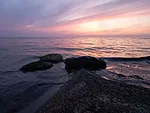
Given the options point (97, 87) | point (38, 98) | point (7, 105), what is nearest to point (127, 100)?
point (97, 87)

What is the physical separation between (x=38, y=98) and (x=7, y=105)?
165 cm

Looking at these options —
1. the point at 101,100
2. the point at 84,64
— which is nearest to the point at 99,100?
the point at 101,100

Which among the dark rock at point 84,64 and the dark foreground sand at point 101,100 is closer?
the dark foreground sand at point 101,100

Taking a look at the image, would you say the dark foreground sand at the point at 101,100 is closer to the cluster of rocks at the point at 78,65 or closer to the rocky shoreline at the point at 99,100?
the rocky shoreline at the point at 99,100

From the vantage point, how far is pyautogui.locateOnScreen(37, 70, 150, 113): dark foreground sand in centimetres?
554

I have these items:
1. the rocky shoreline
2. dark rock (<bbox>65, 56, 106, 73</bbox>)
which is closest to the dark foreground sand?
the rocky shoreline

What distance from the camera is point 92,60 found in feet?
50.2

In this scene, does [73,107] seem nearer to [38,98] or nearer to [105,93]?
[105,93]

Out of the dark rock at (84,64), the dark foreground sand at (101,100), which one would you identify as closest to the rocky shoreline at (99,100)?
the dark foreground sand at (101,100)

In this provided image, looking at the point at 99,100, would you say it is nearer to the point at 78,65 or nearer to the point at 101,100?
the point at 101,100

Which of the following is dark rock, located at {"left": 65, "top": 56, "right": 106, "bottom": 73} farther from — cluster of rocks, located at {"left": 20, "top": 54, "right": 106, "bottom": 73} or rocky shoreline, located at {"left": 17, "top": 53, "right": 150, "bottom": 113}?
rocky shoreline, located at {"left": 17, "top": 53, "right": 150, "bottom": 113}

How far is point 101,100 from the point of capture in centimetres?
611

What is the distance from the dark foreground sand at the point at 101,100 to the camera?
5.54 meters

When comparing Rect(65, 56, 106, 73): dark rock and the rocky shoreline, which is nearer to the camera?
the rocky shoreline
